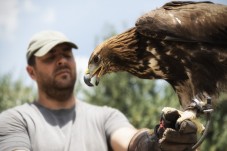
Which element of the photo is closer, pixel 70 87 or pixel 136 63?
pixel 136 63

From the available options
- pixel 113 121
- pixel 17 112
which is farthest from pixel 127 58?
pixel 17 112

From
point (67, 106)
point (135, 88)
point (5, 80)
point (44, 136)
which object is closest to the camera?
point (44, 136)

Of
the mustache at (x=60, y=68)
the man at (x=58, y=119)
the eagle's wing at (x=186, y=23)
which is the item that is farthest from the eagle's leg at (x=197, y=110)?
the mustache at (x=60, y=68)

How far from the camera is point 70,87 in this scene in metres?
6.86

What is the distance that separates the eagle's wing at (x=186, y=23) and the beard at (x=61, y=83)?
1.55m

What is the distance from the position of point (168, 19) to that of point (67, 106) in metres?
2.01

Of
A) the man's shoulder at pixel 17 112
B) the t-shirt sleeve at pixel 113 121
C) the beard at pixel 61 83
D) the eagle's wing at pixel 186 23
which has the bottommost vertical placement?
the t-shirt sleeve at pixel 113 121

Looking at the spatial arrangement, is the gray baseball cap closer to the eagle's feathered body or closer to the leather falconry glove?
the eagle's feathered body

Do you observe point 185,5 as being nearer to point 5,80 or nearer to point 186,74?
point 186,74

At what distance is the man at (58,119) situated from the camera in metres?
6.11

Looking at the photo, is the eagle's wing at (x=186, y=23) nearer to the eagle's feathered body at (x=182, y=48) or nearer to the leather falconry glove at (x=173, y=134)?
the eagle's feathered body at (x=182, y=48)

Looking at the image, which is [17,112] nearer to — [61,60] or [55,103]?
[55,103]

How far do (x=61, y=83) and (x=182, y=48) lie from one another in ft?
6.50

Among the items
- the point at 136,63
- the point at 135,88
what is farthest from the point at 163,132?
the point at 135,88
